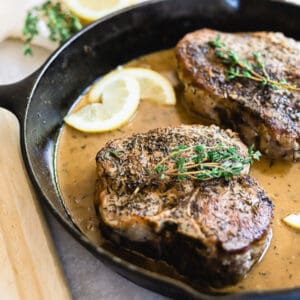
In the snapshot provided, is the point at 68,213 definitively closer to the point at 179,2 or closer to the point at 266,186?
the point at 266,186

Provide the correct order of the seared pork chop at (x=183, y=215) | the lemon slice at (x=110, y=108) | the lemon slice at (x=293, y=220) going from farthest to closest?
the lemon slice at (x=110, y=108), the lemon slice at (x=293, y=220), the seared pork chop at (x=183, y=215)

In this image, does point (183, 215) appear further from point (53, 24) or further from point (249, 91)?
point (53, 24)

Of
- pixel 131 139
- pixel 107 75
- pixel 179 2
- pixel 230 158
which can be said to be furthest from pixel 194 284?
pixel 179 2

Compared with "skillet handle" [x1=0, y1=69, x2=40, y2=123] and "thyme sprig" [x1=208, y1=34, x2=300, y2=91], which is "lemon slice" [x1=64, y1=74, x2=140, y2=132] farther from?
"thyme sprig" [x1=208, y1=34, x2=300, y2=91]

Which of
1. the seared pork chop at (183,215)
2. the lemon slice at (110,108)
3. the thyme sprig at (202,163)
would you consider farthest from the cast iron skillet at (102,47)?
the thyme sprig at (202,163)

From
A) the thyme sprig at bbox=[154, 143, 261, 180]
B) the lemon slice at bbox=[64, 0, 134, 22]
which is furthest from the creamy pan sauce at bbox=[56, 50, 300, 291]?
the lemon slice at bbox=[64, 0, 134, 22]

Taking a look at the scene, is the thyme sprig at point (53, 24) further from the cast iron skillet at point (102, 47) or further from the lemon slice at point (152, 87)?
the lemon slice at point (152, 87)
